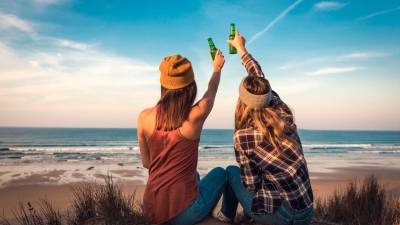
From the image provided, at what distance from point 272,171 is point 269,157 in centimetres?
14

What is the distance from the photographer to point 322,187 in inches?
418

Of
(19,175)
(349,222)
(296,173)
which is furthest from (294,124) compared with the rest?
(19,175)

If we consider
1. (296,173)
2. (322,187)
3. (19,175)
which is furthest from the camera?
(19,175)

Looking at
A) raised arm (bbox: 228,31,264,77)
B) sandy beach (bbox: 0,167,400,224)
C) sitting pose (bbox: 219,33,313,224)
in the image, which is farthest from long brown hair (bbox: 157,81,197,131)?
sandy beach (bbox: 0,167,400,224)

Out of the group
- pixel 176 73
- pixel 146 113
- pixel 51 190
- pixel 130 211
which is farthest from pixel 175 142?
pixel 51 190

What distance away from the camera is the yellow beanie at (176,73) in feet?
10.9

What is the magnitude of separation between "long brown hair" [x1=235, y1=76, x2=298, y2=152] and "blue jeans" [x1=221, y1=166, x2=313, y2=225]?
1.90 feet

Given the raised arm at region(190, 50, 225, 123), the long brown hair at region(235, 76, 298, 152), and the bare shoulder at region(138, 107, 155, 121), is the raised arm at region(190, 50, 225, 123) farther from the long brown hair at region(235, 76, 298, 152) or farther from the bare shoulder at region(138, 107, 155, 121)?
the bare shoulder at region(138, 107, 155, 121)

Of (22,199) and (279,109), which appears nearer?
(279,109)

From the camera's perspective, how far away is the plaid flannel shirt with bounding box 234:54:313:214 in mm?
3289

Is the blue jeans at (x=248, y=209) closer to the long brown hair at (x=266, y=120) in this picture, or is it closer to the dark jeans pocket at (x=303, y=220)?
the dark jeans pocket at (x=303, y=220)

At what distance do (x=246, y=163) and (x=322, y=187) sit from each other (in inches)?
312

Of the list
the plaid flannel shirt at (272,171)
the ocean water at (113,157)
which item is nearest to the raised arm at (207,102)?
the plaid flannel shirt at (272,171)

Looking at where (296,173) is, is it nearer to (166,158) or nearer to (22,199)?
(166,158)
